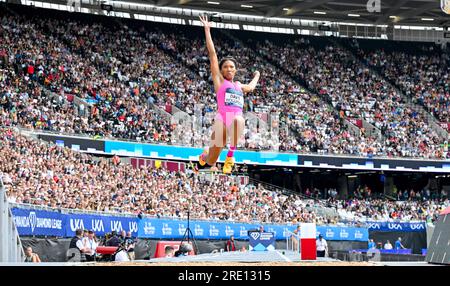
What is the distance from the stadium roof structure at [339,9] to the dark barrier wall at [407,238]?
17.5 m

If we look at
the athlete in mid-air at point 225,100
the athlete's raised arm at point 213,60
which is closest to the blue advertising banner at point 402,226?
the athlete in mid-air at point 225,100

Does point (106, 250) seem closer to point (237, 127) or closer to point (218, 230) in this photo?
point (237, 127)

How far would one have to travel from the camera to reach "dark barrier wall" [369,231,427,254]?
42.4 meters

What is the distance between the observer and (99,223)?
2975 centimetres

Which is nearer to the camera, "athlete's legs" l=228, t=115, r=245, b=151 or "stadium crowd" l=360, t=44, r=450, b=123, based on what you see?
"athlete's legs" l=228, t=115, r=245, b=151

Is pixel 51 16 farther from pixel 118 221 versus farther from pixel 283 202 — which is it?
pixel 118 221

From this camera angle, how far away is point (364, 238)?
134 feet

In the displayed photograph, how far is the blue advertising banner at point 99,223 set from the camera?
28.1 metres

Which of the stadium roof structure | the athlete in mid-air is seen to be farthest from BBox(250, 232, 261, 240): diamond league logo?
the stadium roof structure

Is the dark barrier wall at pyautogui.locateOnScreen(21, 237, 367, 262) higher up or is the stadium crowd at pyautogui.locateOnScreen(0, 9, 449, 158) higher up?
the stadium crowd at pyautogui.locateOnScreen(0, 9, 449, 158)

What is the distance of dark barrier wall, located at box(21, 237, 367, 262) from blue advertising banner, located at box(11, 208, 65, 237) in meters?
0.28

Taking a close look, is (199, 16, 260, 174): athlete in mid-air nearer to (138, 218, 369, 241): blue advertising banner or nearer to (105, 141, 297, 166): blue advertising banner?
(138, 218, 369, 241): blue advertising banner

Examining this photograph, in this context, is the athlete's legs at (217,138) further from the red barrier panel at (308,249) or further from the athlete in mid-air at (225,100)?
the red barrier panel at (308,249)
